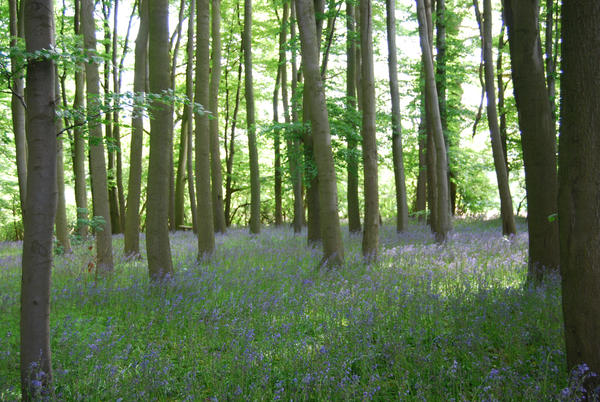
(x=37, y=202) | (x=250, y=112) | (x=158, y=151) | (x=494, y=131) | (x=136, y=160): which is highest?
(x=250, y=112)

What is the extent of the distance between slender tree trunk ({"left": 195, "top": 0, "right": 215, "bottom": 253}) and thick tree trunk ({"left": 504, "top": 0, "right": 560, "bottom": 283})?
6.58 metres

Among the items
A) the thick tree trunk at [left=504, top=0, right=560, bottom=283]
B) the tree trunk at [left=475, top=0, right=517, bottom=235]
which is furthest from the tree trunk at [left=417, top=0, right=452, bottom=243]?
the thick tree trunk at [left=504, top=0, right=560, bottom=283]

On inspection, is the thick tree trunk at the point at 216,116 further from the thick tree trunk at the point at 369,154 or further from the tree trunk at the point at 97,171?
the thick tree trunk at the point at 369,154

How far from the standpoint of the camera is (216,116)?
14539mm

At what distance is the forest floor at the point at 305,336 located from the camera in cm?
368

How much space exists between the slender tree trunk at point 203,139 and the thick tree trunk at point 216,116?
4.72ft

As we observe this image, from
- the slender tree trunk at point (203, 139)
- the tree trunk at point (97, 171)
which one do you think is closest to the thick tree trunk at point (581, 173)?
the slender tree trunk at point (203, 139)

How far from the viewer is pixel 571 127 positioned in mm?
3389

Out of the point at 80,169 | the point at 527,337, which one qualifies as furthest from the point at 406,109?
the point at 527,337

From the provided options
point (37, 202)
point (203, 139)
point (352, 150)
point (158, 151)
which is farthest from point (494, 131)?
point (37, 202)

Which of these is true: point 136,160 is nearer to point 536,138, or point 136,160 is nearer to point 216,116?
point 216,116

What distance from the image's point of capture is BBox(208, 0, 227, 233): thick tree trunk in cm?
1416

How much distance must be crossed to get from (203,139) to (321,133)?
336 centimetres

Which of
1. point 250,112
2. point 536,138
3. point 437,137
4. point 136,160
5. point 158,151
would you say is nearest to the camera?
point 536,138
